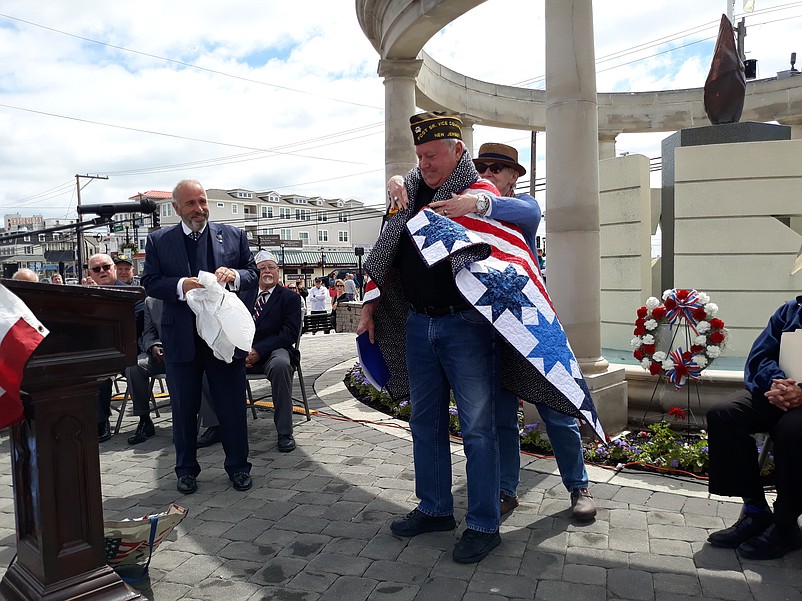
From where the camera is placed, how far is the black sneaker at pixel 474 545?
2904 mm

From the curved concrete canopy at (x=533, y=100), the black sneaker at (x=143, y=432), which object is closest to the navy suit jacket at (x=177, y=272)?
the black sneaker at (x=143, y=432)

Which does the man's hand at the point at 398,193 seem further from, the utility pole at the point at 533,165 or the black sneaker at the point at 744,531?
the utility pole at the point at 533,165

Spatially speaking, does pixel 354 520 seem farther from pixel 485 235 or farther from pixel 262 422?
pixel 262 422

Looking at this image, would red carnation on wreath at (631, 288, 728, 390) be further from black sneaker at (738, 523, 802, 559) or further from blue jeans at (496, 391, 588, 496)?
black sneaker at (738, 523, 802, 559)

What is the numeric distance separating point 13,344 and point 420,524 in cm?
211

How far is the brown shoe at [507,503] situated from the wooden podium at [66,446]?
6.32 feet

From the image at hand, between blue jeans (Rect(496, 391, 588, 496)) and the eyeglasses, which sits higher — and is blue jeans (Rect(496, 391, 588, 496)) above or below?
below

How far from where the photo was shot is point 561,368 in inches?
115

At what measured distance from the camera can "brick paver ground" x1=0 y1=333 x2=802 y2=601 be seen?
2668 millimetres

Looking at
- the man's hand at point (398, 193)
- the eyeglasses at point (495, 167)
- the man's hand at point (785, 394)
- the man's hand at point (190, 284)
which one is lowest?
the man's hand at point (785, 394)

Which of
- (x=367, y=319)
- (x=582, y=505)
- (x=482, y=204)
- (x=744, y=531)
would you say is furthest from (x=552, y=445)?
(x=482, y=204)

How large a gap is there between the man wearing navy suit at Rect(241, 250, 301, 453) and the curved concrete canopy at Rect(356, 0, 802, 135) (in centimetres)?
371

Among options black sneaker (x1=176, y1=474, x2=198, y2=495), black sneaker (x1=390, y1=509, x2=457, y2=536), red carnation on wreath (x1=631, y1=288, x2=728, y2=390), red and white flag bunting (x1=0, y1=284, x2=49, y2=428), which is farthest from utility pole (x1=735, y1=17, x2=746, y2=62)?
red and white flag bunting (x1=0, y1=284, x2=49, y2=428)

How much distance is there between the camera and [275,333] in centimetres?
580
